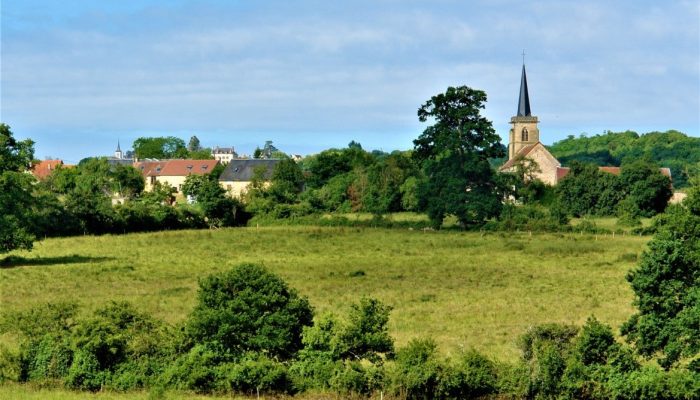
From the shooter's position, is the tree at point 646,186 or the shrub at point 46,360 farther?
the tree at point 646,186

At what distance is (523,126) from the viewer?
110625 millimetres

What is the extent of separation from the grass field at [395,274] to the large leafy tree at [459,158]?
296 cm

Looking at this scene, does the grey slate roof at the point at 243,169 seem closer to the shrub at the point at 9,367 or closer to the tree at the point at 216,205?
the tree at the point at 216,205

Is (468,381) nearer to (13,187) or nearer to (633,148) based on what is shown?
(13,187)

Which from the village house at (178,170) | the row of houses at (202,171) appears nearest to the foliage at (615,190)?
the row of houses at (202,171)

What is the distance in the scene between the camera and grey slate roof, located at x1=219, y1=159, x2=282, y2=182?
341 ft

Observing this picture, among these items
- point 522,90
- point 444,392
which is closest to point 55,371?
point 444,392

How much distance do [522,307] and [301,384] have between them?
41.8ft

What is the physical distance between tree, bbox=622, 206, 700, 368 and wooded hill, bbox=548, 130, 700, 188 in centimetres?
10680

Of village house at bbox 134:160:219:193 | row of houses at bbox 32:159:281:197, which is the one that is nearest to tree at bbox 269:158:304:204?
row of houses at bbox 32:159:281:197

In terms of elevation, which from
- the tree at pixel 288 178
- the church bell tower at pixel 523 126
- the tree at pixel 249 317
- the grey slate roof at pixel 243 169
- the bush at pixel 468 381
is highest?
the church bell tower at pixel 523 126

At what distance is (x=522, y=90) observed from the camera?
4409 inches

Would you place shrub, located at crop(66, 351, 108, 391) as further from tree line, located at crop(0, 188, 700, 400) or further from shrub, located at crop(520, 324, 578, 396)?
shrub, located at crop(520, 324, 578, 396)

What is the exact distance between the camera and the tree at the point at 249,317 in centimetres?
1845
